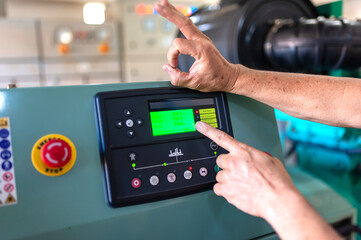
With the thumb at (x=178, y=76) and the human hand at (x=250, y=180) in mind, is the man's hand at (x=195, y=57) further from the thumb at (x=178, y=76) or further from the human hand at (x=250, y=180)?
the human hand at (x=250, y=180)

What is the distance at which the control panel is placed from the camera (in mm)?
557

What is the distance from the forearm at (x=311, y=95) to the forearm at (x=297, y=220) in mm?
284

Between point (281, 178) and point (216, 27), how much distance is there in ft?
2.61

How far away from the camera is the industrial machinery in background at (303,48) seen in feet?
3.32

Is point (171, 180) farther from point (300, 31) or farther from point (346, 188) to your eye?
point (346, 188)

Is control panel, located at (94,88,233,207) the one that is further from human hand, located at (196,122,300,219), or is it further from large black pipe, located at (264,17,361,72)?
large black pipe, located at (264,17,361,72)

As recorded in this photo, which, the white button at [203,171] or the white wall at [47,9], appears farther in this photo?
the white wall at [47,9]

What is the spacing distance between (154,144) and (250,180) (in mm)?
191

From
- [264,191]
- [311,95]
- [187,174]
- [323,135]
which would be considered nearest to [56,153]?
Result: [187,174]

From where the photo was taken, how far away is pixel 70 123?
0.55 metres

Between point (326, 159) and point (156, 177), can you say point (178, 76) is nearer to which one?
point (156, 177)

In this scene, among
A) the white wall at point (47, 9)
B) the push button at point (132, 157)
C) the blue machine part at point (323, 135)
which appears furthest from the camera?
the white wall at point (47, 9)

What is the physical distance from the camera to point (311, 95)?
74cm

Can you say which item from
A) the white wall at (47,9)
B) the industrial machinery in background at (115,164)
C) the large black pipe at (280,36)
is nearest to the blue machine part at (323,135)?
Result: the large black pipe at (280,36)
